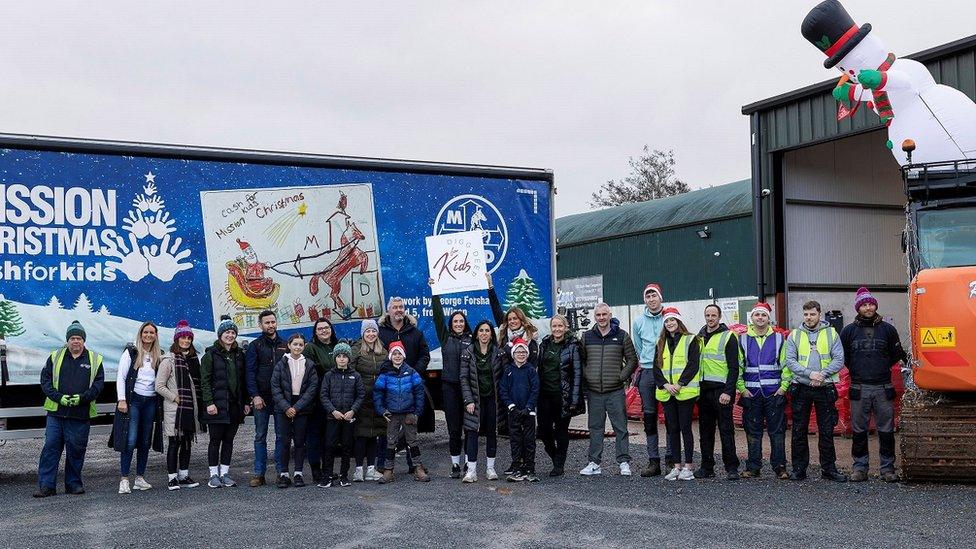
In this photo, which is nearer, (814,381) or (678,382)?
(814,381)

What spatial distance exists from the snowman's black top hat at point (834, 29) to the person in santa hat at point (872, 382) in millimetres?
4940

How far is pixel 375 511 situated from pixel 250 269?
390 centimetres

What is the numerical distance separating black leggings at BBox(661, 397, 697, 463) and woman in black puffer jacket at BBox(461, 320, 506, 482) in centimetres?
175

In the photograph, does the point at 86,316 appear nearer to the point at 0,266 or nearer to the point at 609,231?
the point at 0,266

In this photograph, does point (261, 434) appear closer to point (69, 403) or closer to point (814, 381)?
point (69, 403)

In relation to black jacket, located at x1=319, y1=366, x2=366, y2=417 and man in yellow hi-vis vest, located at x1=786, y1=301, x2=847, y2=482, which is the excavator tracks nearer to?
man in yellow hi-vis vest, located at x1=786, y1=301, x2=847, y2=482

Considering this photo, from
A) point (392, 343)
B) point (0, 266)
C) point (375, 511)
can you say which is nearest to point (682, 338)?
point (392, 343)

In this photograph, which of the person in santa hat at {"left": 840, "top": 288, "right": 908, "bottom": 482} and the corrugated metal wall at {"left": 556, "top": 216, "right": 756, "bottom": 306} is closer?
the person in santa hat at {"left": 840, "top": 288, "right": 908, "bottom": 482}

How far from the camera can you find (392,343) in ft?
36.4

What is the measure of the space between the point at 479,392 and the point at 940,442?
439 centimetres

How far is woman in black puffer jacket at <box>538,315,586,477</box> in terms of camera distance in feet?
36.1

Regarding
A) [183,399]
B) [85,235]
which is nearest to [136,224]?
[85,235]

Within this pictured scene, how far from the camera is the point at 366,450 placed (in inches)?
437

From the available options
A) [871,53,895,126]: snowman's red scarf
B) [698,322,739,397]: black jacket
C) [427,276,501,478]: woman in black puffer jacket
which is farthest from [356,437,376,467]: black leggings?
[871,53,895,126]: snowman's red scarf
